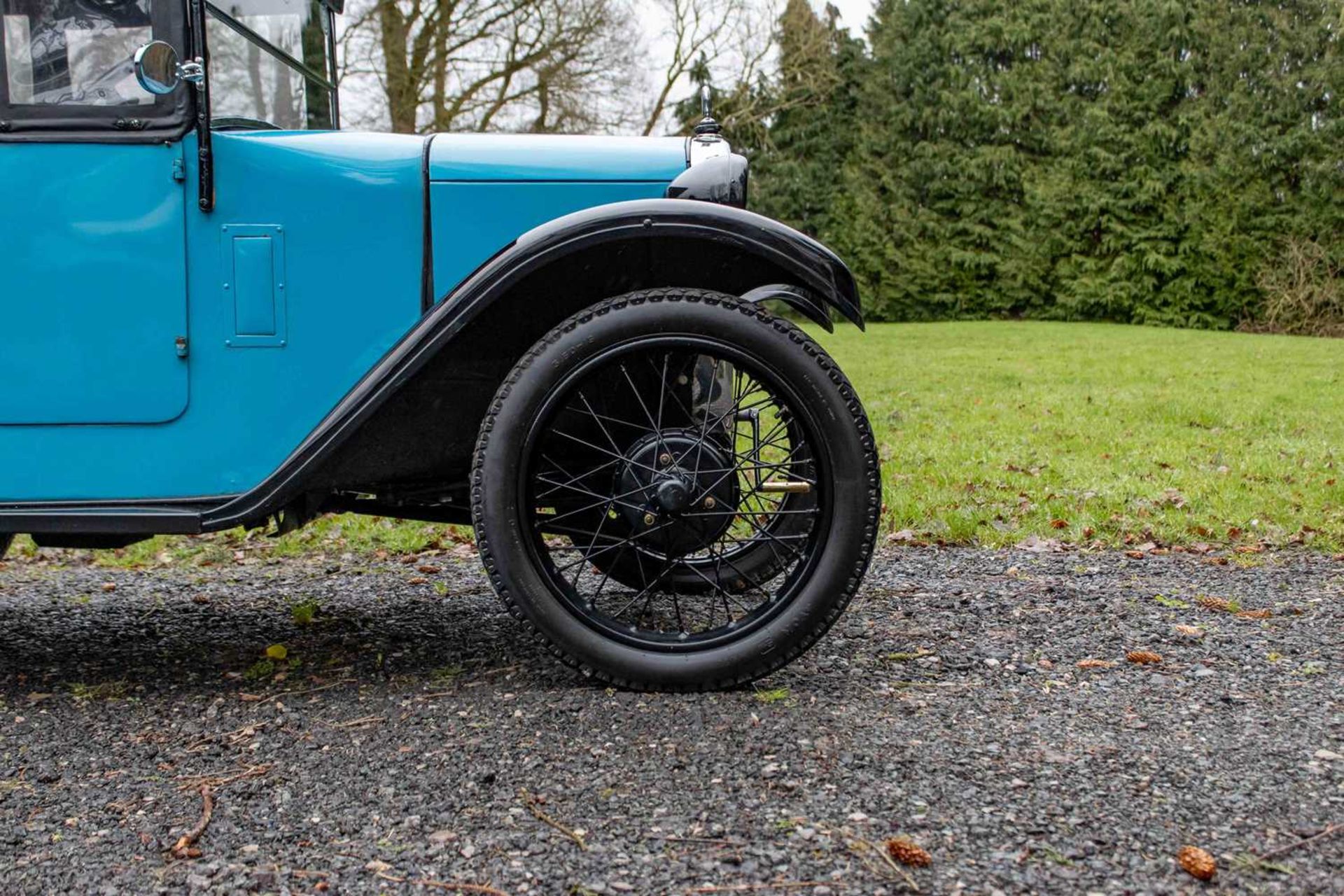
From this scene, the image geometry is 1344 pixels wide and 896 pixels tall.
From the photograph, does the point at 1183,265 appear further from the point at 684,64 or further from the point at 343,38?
the point at 343,38

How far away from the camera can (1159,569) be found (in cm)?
411

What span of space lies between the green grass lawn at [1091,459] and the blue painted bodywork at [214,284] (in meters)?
1.91

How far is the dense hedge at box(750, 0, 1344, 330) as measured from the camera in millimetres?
23281

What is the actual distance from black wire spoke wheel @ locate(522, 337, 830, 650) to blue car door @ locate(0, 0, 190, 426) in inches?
36.8

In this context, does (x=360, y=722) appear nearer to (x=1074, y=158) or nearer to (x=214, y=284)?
(x=214, y=284)

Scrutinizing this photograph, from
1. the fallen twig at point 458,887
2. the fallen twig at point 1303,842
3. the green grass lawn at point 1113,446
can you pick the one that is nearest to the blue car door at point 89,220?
the fallen twig at point 458,887

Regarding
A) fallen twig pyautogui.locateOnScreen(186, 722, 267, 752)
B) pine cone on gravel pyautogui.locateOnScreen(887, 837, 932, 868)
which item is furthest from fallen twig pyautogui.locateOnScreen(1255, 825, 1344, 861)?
fallen twig pyautogui.locateOnScreen(186, 722, 267, 752)

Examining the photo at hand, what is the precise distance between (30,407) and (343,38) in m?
13.3

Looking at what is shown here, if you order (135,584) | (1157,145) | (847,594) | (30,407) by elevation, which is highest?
(1157,145)

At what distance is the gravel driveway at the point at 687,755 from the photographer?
1.94 m

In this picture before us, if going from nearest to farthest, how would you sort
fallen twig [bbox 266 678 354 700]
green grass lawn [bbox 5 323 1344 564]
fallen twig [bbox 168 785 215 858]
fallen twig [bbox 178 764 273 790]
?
fallen twig [bbox 168 785 215 858], fallen twig [bbox 178 764 273 790], fallen twig [bbox 266 678 354 700], green grass lawn [bbox 5 323 1344 564]

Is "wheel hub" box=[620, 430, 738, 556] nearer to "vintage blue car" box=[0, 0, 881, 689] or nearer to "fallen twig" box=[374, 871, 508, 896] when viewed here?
"vintage blue car" box=[0, 0, 881, 689]

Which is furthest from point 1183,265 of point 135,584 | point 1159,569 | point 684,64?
point 135,584

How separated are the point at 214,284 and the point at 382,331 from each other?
394mm
